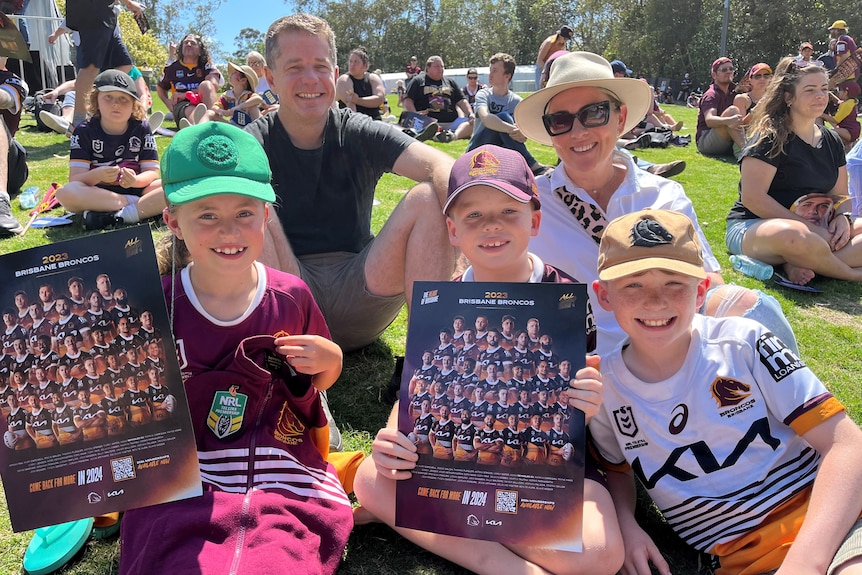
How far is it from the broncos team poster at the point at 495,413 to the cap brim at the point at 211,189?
2.04 feet

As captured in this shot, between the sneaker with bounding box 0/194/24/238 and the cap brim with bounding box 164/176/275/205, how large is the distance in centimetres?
422

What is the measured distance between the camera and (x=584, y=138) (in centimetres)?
282

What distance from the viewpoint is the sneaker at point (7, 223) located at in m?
5.21

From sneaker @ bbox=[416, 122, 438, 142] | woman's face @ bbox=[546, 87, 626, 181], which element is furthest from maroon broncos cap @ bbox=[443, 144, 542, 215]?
sneaker @ bbox=[416, 122, 438, 142]

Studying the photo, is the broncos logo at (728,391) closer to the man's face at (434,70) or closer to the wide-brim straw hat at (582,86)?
the wide-brim straw hat at (582,86)

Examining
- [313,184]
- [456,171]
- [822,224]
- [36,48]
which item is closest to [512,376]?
[456,171]

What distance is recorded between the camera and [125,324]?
1.82 metres

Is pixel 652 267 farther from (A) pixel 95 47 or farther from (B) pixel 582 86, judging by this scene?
(A) pixel 95 47

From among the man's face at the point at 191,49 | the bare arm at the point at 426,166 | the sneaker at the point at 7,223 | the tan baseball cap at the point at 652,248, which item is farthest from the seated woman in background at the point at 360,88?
the tan baseball cap at the point at 652,248

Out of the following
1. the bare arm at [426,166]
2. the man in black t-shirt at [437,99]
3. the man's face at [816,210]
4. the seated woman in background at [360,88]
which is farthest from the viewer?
the man in black t-shirt at [437,99]

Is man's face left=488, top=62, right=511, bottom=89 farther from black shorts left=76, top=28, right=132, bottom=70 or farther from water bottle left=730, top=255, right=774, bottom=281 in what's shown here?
water bottle left=730, top=255, right=774, bottom=281

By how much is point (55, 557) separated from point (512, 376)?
1.66 meters

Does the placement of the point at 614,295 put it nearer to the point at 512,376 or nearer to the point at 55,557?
the point at 512,376

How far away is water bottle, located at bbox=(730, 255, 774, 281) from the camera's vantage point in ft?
17.0
